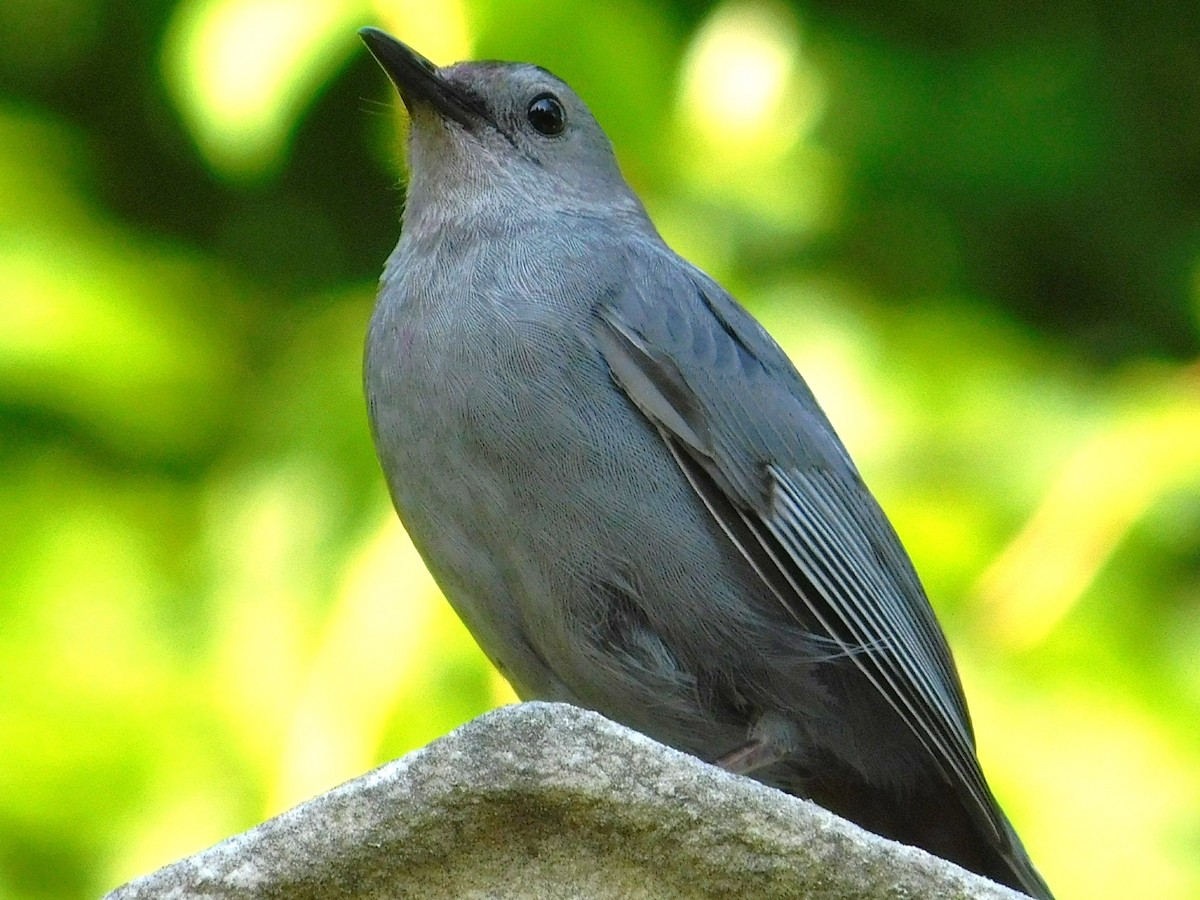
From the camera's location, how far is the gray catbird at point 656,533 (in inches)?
91.7

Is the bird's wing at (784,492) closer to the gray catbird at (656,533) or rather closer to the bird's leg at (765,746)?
the gray catbird at (656,533)

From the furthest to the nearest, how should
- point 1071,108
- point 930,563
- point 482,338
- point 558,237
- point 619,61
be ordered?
point 1071,108
point 619,61
point 930,563
point 558,237
point 482,338

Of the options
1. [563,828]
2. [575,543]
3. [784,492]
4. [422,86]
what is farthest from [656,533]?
[422,86]

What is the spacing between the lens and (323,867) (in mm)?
1406

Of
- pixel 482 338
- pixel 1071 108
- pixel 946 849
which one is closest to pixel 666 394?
pixel 482 338

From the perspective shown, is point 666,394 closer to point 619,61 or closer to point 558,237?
point 558,237

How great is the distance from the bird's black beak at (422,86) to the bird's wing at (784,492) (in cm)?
57

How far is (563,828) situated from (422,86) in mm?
1966

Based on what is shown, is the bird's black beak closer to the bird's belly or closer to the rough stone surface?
the bird's belly

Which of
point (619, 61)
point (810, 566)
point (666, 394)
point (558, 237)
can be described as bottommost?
point (810, 566)

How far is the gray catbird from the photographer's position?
7.64 ft

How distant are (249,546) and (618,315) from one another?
1.29m

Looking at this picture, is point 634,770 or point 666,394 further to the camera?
point 666,394

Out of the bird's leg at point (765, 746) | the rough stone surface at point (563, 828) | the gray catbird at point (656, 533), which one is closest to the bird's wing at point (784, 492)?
the gray catbird at point (656, 533)
